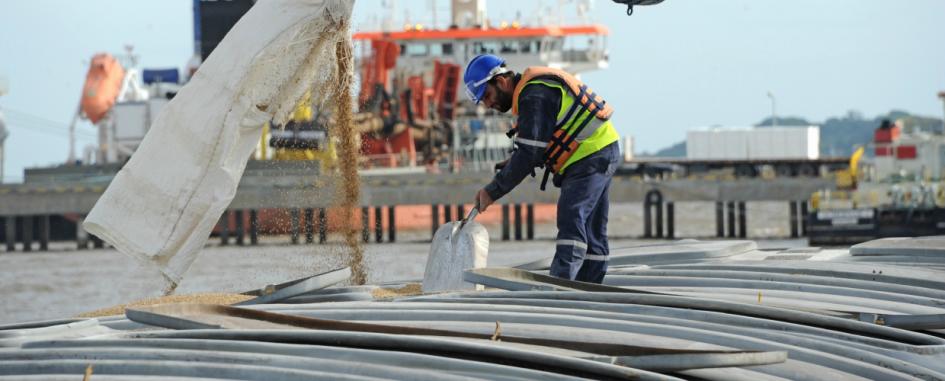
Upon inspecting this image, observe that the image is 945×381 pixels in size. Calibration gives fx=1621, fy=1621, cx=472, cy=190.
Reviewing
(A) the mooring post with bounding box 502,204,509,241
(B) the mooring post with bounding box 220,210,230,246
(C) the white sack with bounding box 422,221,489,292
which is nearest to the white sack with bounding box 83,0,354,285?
(C) the white sack with bounding box 422,221,489,292

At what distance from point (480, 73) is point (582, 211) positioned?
741 millimetres

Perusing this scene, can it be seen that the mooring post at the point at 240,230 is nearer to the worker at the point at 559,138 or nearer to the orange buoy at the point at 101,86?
the orange buoy at the point at 101,86

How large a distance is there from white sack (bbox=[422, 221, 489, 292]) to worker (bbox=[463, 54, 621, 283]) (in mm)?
308

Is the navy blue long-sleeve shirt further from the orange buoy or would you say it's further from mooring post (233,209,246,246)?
the orange buoy

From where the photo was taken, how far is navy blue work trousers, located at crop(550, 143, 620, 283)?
272 inches

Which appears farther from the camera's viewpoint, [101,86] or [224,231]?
[101,86]

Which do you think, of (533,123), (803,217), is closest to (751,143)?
(803,217)

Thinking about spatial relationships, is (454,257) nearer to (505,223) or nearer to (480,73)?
(480,73)

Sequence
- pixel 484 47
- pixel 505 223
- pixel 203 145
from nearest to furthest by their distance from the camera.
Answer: pixel 203 145 → pixel 505 223 → pixel 484 47

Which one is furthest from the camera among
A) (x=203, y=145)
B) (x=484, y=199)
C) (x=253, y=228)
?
(x=253, y=228)

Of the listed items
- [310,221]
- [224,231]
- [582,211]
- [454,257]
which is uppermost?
[582,211]

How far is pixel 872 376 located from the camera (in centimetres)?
511

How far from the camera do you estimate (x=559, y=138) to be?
22.7ft

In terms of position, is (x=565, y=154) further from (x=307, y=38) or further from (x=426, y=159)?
(x=426, y=159)
